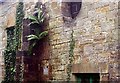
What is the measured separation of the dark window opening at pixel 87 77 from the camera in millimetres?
6335

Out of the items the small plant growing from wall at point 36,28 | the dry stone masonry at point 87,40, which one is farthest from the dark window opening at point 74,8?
the small plant growing from wall at point 36,28

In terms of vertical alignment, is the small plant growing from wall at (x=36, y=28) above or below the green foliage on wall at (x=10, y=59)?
above

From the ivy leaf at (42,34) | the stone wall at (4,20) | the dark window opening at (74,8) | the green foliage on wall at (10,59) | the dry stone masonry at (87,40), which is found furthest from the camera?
the stone wall at (4,20)

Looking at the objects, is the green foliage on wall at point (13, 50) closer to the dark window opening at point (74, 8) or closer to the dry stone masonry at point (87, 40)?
the dry stone masonry at point (87, 40)

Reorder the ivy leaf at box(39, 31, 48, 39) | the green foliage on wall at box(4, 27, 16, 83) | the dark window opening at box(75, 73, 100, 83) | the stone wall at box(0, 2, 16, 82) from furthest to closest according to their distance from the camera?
the stone wall at box(0, 2, 16, 82) → the green foliage on wall at box(4, 27, 16, 83) → the ivy leaf at box(39, 31, 48, 39) → the dark window opening at box(75, 73, 100, 83)

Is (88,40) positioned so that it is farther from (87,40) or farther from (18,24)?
(18,24)

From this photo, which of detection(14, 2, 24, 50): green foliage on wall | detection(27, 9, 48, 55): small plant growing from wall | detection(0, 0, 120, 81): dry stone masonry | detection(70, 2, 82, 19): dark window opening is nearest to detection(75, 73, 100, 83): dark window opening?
detection(0, 0, 120, 81): dry stone masonry

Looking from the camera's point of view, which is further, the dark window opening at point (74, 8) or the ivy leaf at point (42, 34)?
the ivy leaf at point (42, 34)

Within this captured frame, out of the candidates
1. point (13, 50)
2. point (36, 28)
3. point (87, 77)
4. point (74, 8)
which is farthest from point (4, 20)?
point (87, 77)

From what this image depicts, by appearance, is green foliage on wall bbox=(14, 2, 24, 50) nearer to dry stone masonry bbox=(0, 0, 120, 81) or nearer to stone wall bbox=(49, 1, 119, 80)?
dry stone masonry bbox=(0, 0, 120, 81)

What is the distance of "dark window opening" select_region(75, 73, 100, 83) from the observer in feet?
20.8

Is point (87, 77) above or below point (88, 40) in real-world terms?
below

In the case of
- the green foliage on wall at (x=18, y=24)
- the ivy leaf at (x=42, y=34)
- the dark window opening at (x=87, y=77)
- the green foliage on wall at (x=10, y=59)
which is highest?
the green foliage on wall at (x=18, y=24)

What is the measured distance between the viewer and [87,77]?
655 centimetres
